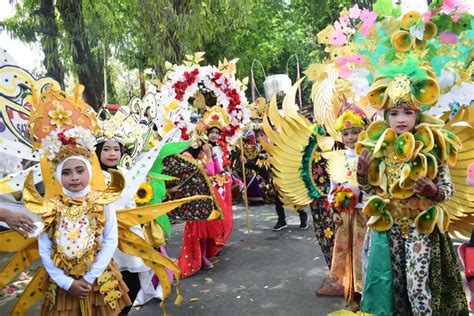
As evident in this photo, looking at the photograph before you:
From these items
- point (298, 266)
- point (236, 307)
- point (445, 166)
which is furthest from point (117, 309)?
point (298, 266)

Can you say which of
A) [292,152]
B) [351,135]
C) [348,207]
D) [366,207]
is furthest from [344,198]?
[366,207]

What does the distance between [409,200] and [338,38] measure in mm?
1298

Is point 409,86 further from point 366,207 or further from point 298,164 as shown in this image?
point 298,164

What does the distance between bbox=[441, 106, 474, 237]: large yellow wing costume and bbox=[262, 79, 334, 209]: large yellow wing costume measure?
4.42 feet

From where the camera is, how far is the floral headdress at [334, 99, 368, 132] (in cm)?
373

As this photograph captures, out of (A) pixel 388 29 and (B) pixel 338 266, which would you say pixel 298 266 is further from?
(A) pixel 388 29

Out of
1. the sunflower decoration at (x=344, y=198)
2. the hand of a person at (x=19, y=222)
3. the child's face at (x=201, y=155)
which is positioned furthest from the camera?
the child's face at (x=201, y=155)

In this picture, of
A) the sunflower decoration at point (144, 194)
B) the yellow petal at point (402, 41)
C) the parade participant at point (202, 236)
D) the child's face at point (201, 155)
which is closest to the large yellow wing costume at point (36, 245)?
the sunflower decoration at point (144, 194)

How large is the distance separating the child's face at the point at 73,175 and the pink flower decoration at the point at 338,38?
1985mm

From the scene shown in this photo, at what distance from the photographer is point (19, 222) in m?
2.77

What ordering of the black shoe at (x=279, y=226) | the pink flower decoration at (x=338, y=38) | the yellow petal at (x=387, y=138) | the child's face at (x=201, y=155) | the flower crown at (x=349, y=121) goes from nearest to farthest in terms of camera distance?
the yellow petal at (x=387, y=138) → the pink flower decoration at (x=338, y=38) → the flower crown at (x=349, y=121) → the child's face at (x=201, y=155) → the black shoe at (x=279, y=226)

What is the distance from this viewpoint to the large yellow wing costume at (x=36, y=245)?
9.62 ft

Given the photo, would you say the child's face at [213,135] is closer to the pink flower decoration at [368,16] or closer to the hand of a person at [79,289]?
the pink flower decoration at [368,16]

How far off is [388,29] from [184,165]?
270 cm
